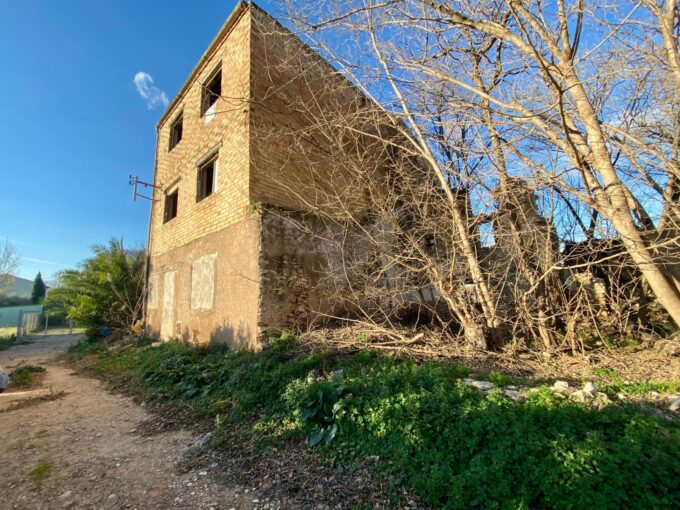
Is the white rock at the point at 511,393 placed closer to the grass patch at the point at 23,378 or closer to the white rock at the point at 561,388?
the white rock at the point at 561,388

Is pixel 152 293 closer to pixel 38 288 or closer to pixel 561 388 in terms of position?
pixel 561 388

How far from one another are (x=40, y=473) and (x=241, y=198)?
5.01 metres

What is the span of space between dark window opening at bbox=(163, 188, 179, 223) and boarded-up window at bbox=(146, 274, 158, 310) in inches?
77.4

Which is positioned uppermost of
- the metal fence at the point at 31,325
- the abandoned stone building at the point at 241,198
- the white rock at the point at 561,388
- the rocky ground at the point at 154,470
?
the abandoned stone building at the point at 241,198

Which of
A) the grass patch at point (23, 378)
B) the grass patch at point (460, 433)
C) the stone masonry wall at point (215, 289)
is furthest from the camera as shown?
the grass patch at point (23, 378)

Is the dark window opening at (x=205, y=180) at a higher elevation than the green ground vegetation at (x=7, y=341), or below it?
higher

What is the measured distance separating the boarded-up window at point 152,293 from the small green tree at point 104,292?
1.47 metres

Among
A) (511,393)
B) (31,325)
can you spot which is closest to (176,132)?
(511,393)

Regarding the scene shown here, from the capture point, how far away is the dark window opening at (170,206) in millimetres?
10405

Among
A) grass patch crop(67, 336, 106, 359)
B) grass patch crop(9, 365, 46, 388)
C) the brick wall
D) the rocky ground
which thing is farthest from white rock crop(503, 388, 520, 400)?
grass patch crop(67, 336, 106, 359)

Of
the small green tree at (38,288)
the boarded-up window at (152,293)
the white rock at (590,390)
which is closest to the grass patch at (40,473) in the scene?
the white rock at (590,390)

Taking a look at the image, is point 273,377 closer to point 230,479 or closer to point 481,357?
point 230,479

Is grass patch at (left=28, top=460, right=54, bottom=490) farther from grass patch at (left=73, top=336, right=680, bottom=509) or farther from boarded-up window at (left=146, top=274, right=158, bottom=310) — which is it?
boarded-up window at (left=146, top=274, right=158, bottom=310)

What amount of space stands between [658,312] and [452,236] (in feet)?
15.6
